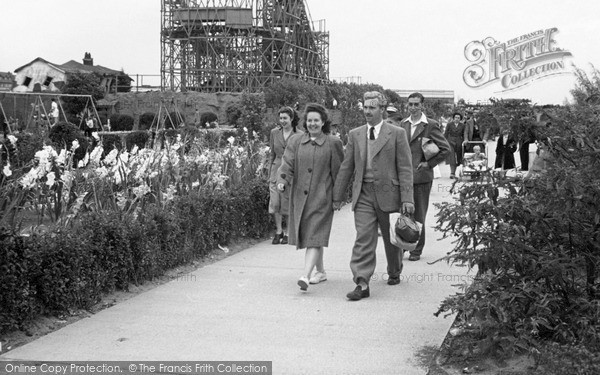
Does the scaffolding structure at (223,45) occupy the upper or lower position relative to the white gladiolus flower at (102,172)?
upper

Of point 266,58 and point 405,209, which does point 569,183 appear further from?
point 266,58

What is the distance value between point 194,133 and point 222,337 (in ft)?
40.1

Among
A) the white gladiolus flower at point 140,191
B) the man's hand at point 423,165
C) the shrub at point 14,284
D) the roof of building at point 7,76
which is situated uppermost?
the roof of building at point 7,76

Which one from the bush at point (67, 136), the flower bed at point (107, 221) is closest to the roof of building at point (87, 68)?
the bush at point (67, 136)

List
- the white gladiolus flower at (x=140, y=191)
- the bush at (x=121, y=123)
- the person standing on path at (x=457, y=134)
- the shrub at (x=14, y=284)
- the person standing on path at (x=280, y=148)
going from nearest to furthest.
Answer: the shrub at (x=14, y=284), the white gladiolus flower at (x=140, y=191), the person standing on path at (x=280, y=148), the person standing on path at (x=457, y=134), the bush at (x=121, y=123)

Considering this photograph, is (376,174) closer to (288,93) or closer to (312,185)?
(312,185)

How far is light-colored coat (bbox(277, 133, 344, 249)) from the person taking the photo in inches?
302

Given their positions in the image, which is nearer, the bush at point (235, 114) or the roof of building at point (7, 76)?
the bush at point (235, 114)

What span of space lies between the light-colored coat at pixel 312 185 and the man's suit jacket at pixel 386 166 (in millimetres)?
310

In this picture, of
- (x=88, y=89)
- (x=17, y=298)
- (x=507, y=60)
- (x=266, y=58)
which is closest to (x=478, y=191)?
(x=17, y=298)

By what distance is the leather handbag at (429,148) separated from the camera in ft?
29.7

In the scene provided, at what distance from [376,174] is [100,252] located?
2.43 meters

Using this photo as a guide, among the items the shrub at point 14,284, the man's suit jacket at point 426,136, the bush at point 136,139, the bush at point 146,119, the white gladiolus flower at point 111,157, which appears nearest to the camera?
the shrub at point 14,284

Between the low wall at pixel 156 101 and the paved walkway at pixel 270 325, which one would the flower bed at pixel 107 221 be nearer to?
the paved walkway at pixel 270 325
